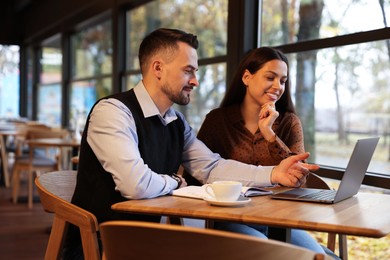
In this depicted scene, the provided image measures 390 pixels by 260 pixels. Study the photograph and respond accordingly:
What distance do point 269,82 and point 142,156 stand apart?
2.62ft

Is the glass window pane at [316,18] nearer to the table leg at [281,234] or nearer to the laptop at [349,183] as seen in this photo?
the laptop at [349,183]

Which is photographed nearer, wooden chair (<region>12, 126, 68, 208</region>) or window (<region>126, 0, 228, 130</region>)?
window (<region>126, 0, 228, 130</region>)

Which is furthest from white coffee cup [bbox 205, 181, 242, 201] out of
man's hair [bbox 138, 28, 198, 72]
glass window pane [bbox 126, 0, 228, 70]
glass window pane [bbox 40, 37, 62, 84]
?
glass window pane [bbox 40, 37, 62, 84]

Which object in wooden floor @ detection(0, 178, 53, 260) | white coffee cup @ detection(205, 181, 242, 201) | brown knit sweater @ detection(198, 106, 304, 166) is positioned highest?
brown knit sweater @ detection(198, 106, 304, 166)

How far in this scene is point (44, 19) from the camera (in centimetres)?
935

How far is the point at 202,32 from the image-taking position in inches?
195

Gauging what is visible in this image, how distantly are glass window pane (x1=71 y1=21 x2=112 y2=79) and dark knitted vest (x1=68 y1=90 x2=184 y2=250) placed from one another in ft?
16.4

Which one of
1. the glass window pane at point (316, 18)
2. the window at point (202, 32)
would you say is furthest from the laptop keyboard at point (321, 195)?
the window at point (202, 32)

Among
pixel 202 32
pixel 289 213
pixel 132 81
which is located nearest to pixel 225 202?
pixel 289 213

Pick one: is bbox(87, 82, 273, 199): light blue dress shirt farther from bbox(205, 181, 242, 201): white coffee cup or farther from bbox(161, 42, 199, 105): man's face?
bbox(205, 181, 242, 201): white coffee cup

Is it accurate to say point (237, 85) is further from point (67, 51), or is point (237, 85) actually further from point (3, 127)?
point (67, 51)

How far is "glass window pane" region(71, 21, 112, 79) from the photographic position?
711 centimetres

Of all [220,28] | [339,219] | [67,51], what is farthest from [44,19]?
[339,219]

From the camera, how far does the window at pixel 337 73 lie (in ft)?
9.56
